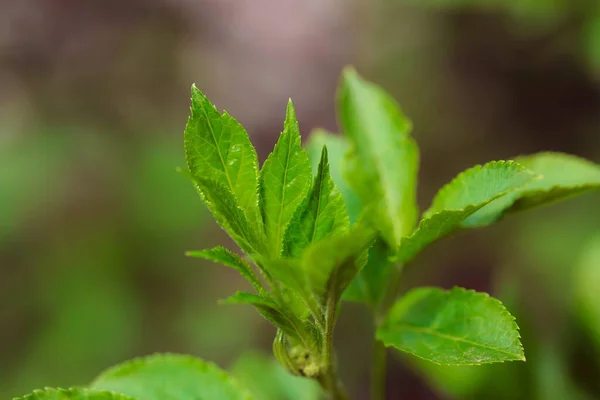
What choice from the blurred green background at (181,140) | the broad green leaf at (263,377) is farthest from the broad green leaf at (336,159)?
the blurred green background at (181,140)

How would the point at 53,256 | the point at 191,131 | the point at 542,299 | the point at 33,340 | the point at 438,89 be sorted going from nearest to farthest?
1. the point at 191,131
2. the point at 542,299
3. the point at 33,340
4. the point at 53,256
5. the point at 438,89

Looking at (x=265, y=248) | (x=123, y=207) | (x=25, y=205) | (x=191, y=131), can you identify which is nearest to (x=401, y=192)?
(x=265, y=248)

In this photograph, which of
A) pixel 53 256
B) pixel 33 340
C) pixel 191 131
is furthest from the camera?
pixel 53 256

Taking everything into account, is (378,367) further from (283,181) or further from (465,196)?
(283,181)

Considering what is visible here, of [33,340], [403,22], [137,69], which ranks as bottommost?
[33,340]

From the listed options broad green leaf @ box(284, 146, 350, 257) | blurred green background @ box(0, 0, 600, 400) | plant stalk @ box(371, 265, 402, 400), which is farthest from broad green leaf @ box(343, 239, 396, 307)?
blurred green background @ box(0, 0, 600, 400)

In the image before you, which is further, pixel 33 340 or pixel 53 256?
pixel 53 256

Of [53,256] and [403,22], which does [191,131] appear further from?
[403,22]

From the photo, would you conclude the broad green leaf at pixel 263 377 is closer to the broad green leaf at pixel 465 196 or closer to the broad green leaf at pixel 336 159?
the broad green leaf at pixel 336 159

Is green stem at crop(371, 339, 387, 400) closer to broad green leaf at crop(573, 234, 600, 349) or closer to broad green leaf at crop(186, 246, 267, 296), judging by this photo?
broad green leaf at crop(186, 246, 267, 296)
